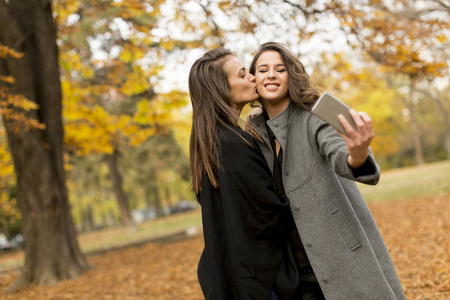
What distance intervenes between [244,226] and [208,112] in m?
0.69

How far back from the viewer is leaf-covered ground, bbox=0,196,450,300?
555cm

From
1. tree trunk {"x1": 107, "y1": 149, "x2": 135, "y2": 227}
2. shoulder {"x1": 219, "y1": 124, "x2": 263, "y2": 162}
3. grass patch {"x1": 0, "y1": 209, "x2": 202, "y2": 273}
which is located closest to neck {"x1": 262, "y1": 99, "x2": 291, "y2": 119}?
shoulder {"x1": 219, "y1": 124, "x2": 263, "y2": 162}

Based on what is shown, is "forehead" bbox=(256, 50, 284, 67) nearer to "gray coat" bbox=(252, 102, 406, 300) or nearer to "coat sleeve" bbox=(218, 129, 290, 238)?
"gray coat" bbox=(252, 102, 406, 300)

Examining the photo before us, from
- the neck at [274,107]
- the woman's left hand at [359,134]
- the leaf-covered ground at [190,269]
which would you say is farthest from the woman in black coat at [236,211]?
the leaf-covered ground at [190,269]

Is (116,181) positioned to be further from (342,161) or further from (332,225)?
(342,161)

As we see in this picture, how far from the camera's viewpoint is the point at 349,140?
1607 millimetres

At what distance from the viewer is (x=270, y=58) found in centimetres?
240

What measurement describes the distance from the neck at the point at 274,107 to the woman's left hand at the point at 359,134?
0.79 metres

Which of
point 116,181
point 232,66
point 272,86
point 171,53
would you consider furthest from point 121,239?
point 272,86

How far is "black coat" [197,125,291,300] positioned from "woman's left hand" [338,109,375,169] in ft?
1.66

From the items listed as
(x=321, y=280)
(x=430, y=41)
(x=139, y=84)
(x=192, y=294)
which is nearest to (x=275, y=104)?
(x=321, y=280)

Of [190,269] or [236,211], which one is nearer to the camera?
[236,211]

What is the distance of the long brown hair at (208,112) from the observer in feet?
6.94

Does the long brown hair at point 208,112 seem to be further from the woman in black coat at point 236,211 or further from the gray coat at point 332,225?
the gray coat at point 332,225
